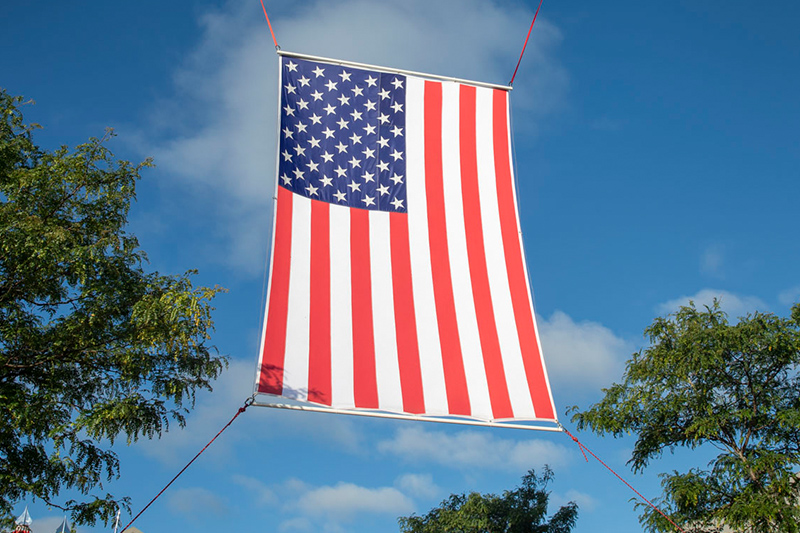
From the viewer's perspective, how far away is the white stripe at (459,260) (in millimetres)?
10414

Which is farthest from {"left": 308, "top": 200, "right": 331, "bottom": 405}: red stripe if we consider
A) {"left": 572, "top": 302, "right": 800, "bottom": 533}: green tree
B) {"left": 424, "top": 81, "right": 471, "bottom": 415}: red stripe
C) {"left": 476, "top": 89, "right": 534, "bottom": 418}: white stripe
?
{"left": 572, "top": 302, "right": 800, "bottom": 533}: green tree

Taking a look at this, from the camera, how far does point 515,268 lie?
1178 centimetres

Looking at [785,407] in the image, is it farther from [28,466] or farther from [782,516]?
[28,466]

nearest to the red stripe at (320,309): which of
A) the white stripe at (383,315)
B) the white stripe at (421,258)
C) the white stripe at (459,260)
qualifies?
the white stripe at (383,315)

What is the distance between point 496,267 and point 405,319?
1.96 m

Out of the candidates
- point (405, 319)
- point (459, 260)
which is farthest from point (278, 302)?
point (459, 260)

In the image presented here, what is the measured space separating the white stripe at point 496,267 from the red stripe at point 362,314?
210 centimetres

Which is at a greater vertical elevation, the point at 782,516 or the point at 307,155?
the point at 307,155

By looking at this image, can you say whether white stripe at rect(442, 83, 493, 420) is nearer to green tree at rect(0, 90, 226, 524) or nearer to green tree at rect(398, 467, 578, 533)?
green tree at rect(0, 90, 226, 524)

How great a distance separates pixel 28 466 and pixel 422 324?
21.4ft

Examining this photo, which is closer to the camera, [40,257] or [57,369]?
[40,257]

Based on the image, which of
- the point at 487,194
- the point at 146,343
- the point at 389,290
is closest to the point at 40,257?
the point at 146,343

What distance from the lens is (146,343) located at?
10.2 meters

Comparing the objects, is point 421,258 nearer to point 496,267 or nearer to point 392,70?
point 496,267
